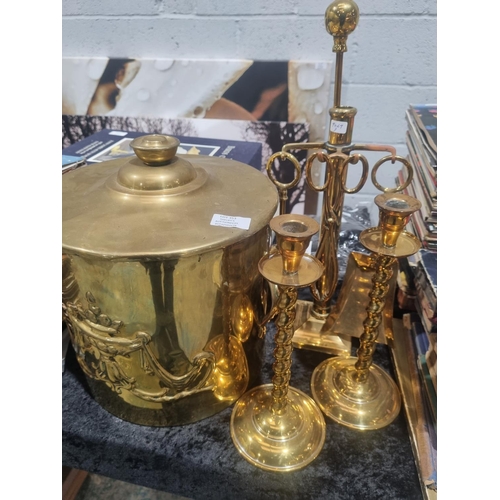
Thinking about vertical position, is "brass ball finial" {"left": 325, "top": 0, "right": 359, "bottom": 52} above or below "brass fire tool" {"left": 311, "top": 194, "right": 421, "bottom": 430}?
above

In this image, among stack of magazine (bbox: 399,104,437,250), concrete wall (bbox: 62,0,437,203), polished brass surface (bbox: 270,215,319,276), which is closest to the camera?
polished brass surface (bbox: 270,215,319,276)

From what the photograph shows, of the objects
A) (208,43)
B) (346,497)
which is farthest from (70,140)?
(346,497)

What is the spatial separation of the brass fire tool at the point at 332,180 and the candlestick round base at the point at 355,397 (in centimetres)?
7

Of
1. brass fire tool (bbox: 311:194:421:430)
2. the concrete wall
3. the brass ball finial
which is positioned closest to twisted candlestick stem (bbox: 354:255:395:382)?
brass fire tool (bbox: 311:194:421:430)

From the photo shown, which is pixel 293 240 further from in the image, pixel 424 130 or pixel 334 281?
pixel 424 130

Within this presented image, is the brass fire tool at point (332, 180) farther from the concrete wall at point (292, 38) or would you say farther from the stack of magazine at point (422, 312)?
the concrete wall at point (292, 38)

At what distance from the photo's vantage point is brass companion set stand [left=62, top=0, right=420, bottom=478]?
43 cm

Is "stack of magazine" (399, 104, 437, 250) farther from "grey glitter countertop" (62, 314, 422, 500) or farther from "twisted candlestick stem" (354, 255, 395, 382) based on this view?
"grey glitter countertop" (62, 314, 422, 500)

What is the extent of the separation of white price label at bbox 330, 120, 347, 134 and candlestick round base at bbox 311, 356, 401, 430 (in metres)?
0.35

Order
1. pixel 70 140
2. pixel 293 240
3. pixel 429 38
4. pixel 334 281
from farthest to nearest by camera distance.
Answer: pixel 70 140 → pixel 429 38 → pixel 334 281 → pixel 293 240

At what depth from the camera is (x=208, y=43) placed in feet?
3.02

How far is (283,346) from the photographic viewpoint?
47cm

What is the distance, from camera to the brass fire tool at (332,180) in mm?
507

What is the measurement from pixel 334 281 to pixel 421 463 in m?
0.27
